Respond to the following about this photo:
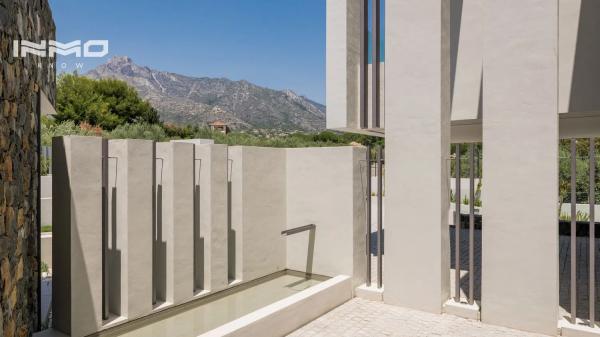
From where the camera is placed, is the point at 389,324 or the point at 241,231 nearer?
the point at 389,324

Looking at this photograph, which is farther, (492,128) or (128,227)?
(492,128)

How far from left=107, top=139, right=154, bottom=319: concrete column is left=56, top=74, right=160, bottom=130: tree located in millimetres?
31588

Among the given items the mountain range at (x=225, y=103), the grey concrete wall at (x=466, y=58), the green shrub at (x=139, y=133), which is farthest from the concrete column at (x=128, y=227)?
the mountain range at (x=225, y=103)

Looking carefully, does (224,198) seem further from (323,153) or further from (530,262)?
(530,262)

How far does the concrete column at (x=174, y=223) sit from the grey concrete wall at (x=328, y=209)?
286cm

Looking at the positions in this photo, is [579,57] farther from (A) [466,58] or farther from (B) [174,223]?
(B) [174,223]

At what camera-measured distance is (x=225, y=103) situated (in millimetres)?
105812

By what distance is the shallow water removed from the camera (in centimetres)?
660

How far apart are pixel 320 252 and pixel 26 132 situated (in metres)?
6.21

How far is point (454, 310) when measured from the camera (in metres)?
7.25

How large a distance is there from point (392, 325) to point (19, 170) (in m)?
5.72

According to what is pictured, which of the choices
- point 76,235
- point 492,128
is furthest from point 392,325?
point 76,235

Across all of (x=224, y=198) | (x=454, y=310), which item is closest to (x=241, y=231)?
(x=224, y=198)

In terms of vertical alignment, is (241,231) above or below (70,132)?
below
